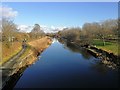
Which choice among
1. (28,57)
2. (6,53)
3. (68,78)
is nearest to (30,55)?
(28,57)

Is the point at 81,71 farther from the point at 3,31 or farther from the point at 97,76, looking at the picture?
the point at 3,31

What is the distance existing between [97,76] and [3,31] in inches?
1080

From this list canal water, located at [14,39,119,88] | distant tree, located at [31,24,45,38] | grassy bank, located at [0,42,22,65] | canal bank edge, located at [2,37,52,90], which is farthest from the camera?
distant tree, located at [31,24,45,38]

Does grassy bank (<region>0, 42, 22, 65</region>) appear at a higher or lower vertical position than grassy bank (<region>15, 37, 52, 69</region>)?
higher

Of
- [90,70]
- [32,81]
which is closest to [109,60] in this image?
[90,70]

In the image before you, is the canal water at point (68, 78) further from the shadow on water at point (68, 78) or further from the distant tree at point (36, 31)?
the distant tree at point (36, 31)

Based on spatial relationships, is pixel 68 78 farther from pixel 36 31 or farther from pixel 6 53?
pixel 36 31

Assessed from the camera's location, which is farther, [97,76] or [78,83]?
[97,76]

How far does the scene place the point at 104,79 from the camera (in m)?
27.7

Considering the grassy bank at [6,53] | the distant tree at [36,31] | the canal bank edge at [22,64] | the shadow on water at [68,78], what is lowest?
the shadow on water at [68,78]

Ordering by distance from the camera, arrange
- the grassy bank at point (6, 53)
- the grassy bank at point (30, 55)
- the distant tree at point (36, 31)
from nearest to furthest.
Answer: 1. the grassy bank at point (6, 53)
2. the grassy bank at point (30, 55)
3. the distant tree at point (36, 31)

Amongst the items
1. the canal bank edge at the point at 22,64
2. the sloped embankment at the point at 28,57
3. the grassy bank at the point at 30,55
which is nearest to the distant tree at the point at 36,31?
the grassy bank at the point at 30,55

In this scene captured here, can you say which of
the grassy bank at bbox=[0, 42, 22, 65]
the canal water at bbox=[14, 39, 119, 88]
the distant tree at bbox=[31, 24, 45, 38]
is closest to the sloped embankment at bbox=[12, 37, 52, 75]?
the canal water at bbox=[14, 39, 119, 88]

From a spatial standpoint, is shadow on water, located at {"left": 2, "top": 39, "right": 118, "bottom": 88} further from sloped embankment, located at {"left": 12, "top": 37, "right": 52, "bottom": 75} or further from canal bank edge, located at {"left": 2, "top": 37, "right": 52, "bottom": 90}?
sloped embankment, located at {"left": 12, "top": 37, "right": 52, "bottom": 75}
